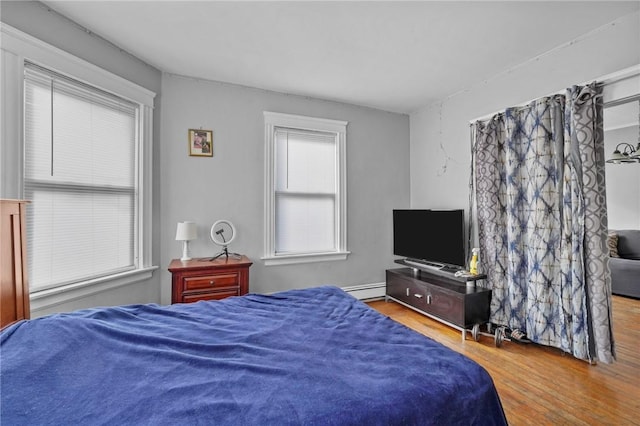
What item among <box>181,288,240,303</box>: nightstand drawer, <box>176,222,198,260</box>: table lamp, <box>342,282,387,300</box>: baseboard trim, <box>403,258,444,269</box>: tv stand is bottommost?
<box>342,282,387,300</box>: baseboard trim

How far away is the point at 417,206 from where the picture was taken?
13.5ft

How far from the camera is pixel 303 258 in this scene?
141 inches

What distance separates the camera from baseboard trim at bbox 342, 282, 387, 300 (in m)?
3.88

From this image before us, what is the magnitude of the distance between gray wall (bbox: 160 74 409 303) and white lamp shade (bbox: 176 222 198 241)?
257mm

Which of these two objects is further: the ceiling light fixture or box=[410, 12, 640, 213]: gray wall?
the ceiling light fixture

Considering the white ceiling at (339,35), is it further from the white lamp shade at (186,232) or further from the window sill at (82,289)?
the window sill at (82,289)

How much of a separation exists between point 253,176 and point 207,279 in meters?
1.24

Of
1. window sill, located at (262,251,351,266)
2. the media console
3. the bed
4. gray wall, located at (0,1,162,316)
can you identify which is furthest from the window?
the bed

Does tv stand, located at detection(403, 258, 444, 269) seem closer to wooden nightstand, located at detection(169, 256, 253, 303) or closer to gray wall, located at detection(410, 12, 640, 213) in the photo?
gray wall, located at detection(410, 12, 640, 213)

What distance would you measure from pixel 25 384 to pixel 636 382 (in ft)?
11.1

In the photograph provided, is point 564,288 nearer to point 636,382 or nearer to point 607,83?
point 636,382

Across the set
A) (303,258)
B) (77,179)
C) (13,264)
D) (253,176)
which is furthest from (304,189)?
(13,264)

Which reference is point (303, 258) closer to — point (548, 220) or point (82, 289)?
point (82, 289)

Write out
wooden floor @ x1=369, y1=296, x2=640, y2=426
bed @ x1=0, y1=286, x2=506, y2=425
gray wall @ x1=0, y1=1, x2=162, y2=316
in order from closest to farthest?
1. bed @ x1=0, y1=286, x2=506, y2=425
2. wooden floor @ x1=369, y1=296, x2=640, y2=426
3. gray wall @ x1=0, y1=1, x2=162, y2=316
